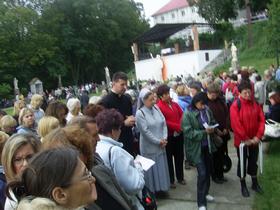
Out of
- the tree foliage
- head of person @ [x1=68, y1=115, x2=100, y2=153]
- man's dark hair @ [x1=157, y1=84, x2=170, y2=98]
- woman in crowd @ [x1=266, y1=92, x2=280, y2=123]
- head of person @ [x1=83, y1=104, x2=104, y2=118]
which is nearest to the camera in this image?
head of person @ [x1=68, y1=115, x2=100, y2=153]

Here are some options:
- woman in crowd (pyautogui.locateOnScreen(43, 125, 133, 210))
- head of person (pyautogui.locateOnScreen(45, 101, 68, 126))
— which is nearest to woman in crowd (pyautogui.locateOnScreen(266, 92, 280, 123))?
head of person (pyautogui.locateOnScreen(45, 101, 68, 126))

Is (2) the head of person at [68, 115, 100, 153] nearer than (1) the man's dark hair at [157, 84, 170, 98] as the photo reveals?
Yes

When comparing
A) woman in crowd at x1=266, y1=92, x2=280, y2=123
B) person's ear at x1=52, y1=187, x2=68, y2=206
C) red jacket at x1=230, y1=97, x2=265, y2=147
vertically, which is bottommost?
woman in crowd at x1=266, y1=92, x2=280, y2=123

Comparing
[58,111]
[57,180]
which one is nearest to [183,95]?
[58,111]

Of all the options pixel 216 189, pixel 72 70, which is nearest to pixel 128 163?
pixel 216 189

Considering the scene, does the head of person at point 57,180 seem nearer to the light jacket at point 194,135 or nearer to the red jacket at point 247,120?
the light jacket at point 194,135

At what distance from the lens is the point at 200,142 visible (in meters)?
6.07

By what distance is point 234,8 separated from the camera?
162 feet

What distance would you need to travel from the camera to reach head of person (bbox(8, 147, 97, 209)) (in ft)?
6.57

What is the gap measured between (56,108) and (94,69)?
186 ft

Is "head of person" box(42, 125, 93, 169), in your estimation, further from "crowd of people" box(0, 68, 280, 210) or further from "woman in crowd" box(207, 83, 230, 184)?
"woman in crowd" box(207, 83, 230, 184)

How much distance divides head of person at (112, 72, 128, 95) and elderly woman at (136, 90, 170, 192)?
389mm

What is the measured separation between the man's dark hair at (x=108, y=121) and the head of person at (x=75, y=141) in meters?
0.81

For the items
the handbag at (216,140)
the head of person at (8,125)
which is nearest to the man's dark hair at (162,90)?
the handbag at (216,140)
